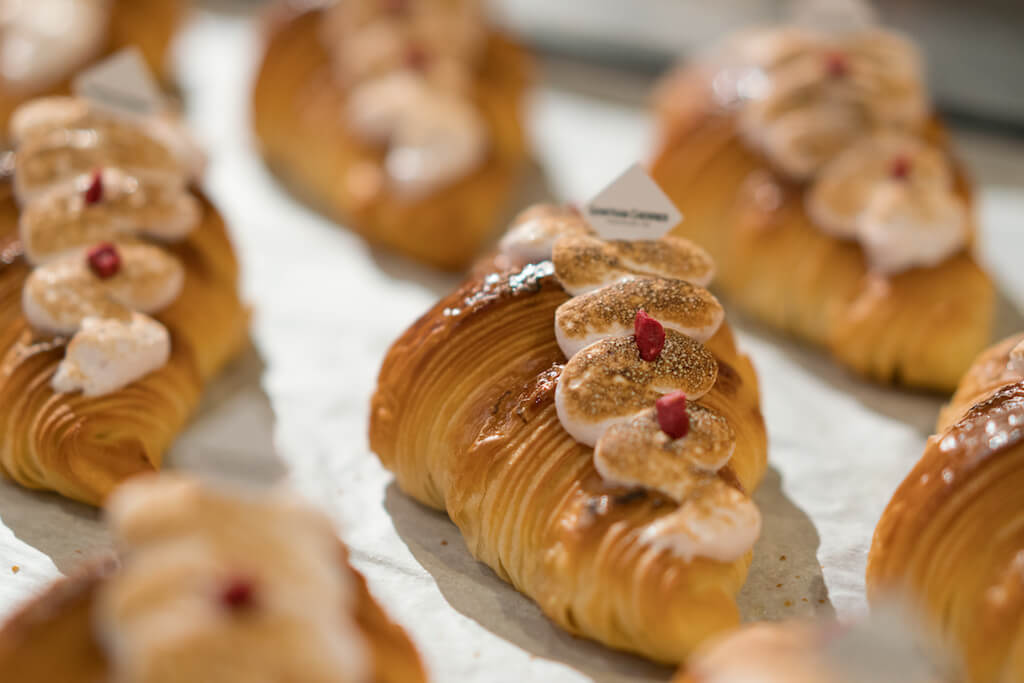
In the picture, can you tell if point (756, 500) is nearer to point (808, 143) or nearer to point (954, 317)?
point (954, 317)

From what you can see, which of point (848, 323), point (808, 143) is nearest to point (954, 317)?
point (848, 323)

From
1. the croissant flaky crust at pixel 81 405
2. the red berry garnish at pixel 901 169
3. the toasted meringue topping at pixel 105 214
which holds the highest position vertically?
the red berry garnish at pixel 901 169

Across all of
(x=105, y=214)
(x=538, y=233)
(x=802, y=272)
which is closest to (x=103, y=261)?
(x=105, y=214)

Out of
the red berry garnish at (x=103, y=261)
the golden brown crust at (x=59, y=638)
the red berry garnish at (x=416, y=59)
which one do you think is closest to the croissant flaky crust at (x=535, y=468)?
the red berry garnish at (x=103, y=261)

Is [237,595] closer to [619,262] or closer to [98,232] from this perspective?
[619,262]

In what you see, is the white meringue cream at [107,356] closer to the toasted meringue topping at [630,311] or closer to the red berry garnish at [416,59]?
the toasted meringue topping at [630,311]
